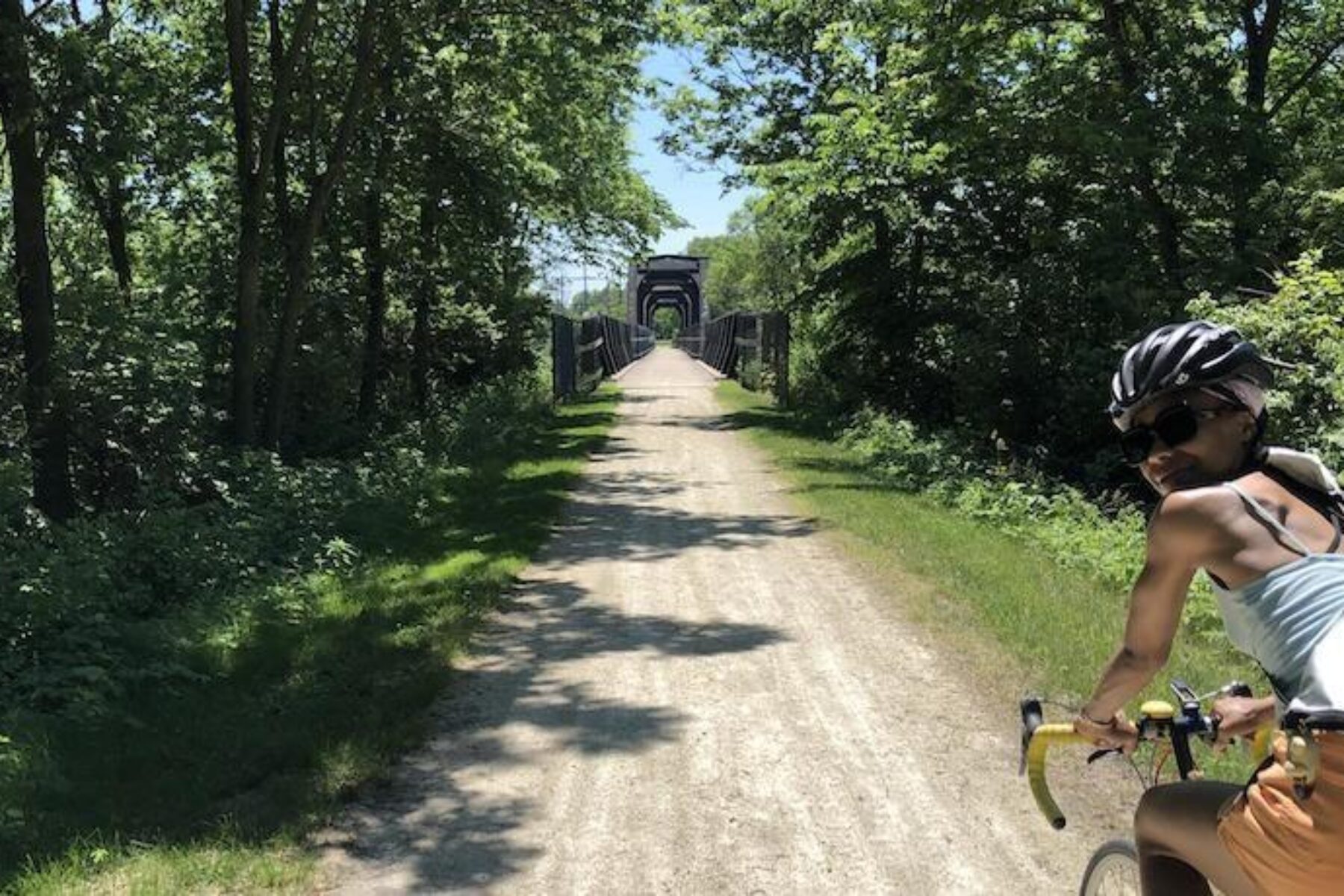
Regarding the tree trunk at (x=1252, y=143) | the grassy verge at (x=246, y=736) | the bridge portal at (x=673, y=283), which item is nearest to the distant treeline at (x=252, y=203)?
the grassy verge at (x=246, y=736)

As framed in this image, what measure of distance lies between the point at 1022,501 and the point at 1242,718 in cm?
997

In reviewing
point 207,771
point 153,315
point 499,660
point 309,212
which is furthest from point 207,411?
point 207,771

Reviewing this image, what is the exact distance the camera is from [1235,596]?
211 centimetres

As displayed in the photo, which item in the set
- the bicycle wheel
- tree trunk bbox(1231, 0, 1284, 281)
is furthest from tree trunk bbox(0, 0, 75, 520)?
tree trunk bbox(1231, 0, 1284, 281)

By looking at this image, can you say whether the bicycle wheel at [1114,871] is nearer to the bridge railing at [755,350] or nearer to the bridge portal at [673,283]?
the bridge railing at [755,350]

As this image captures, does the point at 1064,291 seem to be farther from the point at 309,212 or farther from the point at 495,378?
the point at 495,378

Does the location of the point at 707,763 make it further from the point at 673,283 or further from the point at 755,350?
the point at 673,283

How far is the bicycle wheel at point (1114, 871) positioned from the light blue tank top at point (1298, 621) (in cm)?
69

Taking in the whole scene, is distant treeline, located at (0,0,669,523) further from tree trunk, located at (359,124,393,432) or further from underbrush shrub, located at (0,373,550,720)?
underbrush shrub, located at (0,373,550,720)

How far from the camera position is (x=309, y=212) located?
14.5 meters

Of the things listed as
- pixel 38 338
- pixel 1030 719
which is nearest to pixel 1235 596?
pixel 1030 719

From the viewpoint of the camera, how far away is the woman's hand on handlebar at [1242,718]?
2.36m

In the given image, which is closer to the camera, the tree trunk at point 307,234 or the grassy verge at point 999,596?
the grassy verge at point 999,596

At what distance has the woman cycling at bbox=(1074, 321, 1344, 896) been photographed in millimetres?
1915
